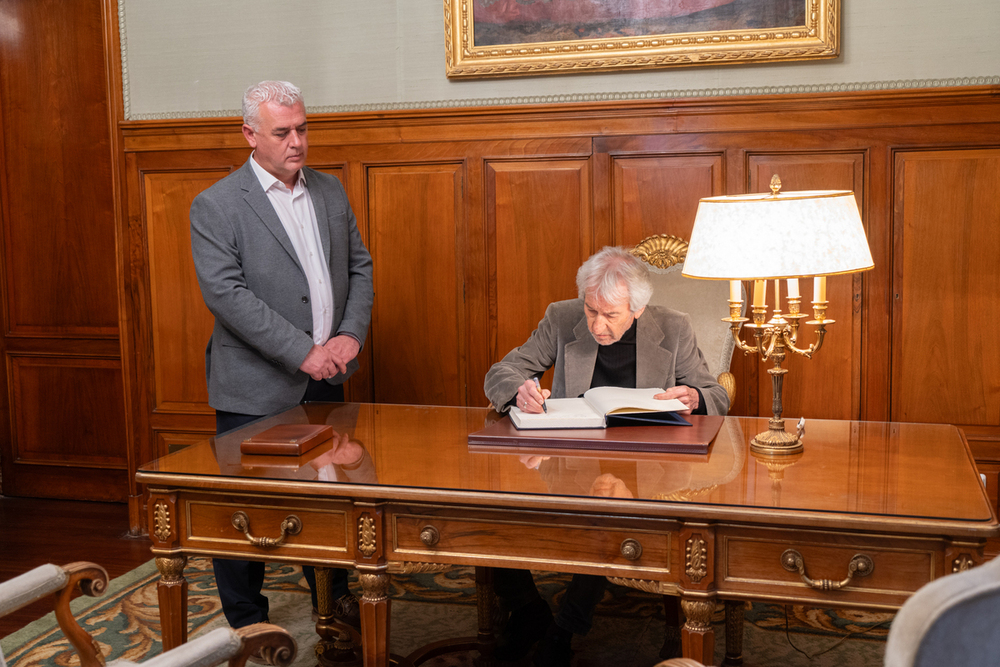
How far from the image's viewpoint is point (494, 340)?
4117 mm

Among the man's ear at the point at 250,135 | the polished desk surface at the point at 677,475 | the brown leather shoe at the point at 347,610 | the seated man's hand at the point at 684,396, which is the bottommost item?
the brown leather shoe at the point at 347,610

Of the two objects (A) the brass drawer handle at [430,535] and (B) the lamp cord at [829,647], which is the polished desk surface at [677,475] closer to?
(A) the brass drawer handle at [430,535]

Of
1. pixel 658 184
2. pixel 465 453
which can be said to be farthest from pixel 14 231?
pixel 465 453

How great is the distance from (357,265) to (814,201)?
1.85 metres

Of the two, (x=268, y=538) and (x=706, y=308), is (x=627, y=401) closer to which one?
(x=268, y=538)

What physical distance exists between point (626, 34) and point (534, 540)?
8.24 ft

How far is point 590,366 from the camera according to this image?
9.79ft

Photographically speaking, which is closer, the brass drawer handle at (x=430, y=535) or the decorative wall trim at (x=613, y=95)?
the brass drawer handle at (x=430, y=535)

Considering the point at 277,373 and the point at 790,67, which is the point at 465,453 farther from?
the point at 790,67

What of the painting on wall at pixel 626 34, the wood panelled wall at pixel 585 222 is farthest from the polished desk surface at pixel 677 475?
the painting on wall at pixel 626 34

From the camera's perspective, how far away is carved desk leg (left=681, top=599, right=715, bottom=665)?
→ 192cm

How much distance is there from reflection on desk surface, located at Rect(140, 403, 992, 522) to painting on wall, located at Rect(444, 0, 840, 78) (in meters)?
1.77

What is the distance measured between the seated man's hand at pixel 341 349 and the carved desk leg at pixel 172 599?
0.97 metres

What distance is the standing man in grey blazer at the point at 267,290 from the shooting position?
119 inches
